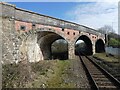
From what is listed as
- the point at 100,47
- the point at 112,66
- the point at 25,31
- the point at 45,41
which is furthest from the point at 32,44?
the point at 100,47

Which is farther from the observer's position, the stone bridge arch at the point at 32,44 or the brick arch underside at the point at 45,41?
the brick arch underside at the point at 45,41

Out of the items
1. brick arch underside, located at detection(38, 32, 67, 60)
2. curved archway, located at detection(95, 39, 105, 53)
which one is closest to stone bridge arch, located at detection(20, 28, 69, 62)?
brick arch underside, located at detection(38, 32, 67, 60)

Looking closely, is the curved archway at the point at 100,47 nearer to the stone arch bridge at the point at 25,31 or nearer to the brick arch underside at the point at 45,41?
the stone arch bridge at the point at 25,31

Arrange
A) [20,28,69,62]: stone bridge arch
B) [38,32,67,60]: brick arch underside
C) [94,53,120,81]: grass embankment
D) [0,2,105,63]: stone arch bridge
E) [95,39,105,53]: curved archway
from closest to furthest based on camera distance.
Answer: [94,53,120,81]: grass embankment, [0,2,105,63]: stone arch bridge, [20,28,69,62]: stone bridge arch, [38,32,67,60]: brick arch underside, [95,39,105,53]: curved archway

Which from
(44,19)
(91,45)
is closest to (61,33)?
(44,19)

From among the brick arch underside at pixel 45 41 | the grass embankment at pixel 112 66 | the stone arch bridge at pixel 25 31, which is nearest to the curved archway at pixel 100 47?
the stone arch bridge at pixel 25 31

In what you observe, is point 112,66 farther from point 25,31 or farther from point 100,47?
point 100,47

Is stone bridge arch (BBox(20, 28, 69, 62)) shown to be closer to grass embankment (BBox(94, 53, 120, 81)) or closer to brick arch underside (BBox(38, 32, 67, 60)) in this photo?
brick arch underside (BBox(38, 32, 67, 60))

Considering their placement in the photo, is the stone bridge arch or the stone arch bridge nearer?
the stone arch bridge

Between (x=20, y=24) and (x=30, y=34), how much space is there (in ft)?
5.89

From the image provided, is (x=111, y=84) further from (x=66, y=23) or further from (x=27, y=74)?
(x=66, y=23)

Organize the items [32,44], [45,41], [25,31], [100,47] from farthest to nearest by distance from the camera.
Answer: [100,47], [45,41], [32,44], [25,31]

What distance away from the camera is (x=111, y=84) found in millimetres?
12336

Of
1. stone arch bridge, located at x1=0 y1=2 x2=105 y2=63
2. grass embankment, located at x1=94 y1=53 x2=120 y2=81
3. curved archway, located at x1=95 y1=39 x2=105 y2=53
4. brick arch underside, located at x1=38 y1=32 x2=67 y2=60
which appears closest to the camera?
grass embankment, located at x1=94 y1=53 x2=120 y2=81
